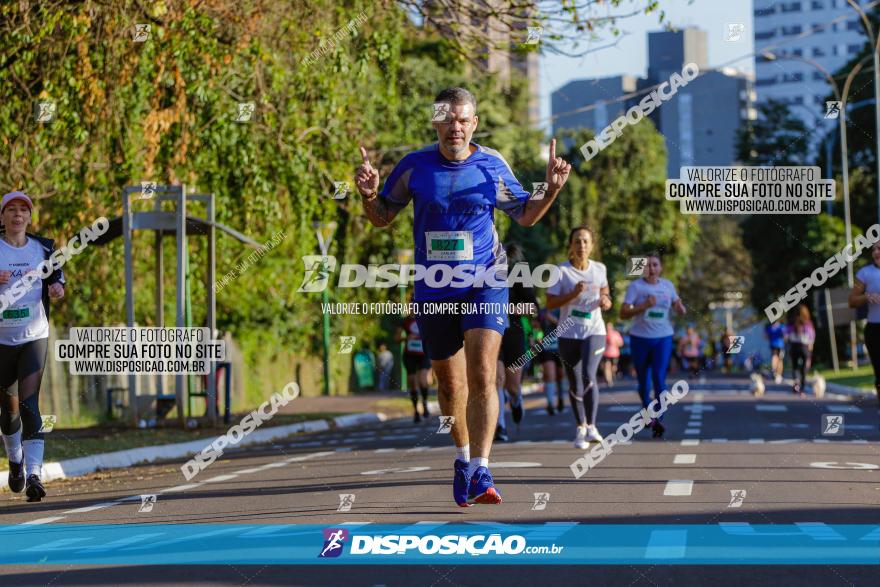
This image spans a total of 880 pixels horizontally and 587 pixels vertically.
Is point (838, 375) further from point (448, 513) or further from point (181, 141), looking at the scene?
point (448, 513)

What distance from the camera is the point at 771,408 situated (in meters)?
24.4

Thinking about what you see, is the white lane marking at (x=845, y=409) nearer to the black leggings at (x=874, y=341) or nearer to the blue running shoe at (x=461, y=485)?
the black leggings at (x=874, y=341)

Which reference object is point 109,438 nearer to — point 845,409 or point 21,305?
point 21,305

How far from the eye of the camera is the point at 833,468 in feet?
38.7

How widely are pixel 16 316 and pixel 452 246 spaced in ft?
12.0

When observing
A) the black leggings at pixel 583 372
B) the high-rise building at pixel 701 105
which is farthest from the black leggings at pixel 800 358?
the high-rise building at pixel 701 105

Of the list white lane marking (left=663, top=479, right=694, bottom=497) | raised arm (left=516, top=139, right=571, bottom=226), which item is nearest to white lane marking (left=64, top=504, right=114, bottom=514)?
raised arm (left=516, top=139, right=571, bottom=226)

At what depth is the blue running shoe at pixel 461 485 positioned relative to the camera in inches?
331

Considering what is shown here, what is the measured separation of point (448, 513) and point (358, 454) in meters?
6.35

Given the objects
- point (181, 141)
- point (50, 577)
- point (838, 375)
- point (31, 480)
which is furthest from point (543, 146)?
point (50, 577)

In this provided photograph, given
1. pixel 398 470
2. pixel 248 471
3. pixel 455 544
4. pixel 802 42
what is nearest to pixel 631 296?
pixel 398 470

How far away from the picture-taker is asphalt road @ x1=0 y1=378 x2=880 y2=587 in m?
6.36

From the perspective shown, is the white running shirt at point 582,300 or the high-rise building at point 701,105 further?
the high-rise building at point 701,105

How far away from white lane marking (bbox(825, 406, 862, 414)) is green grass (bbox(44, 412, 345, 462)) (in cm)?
857
